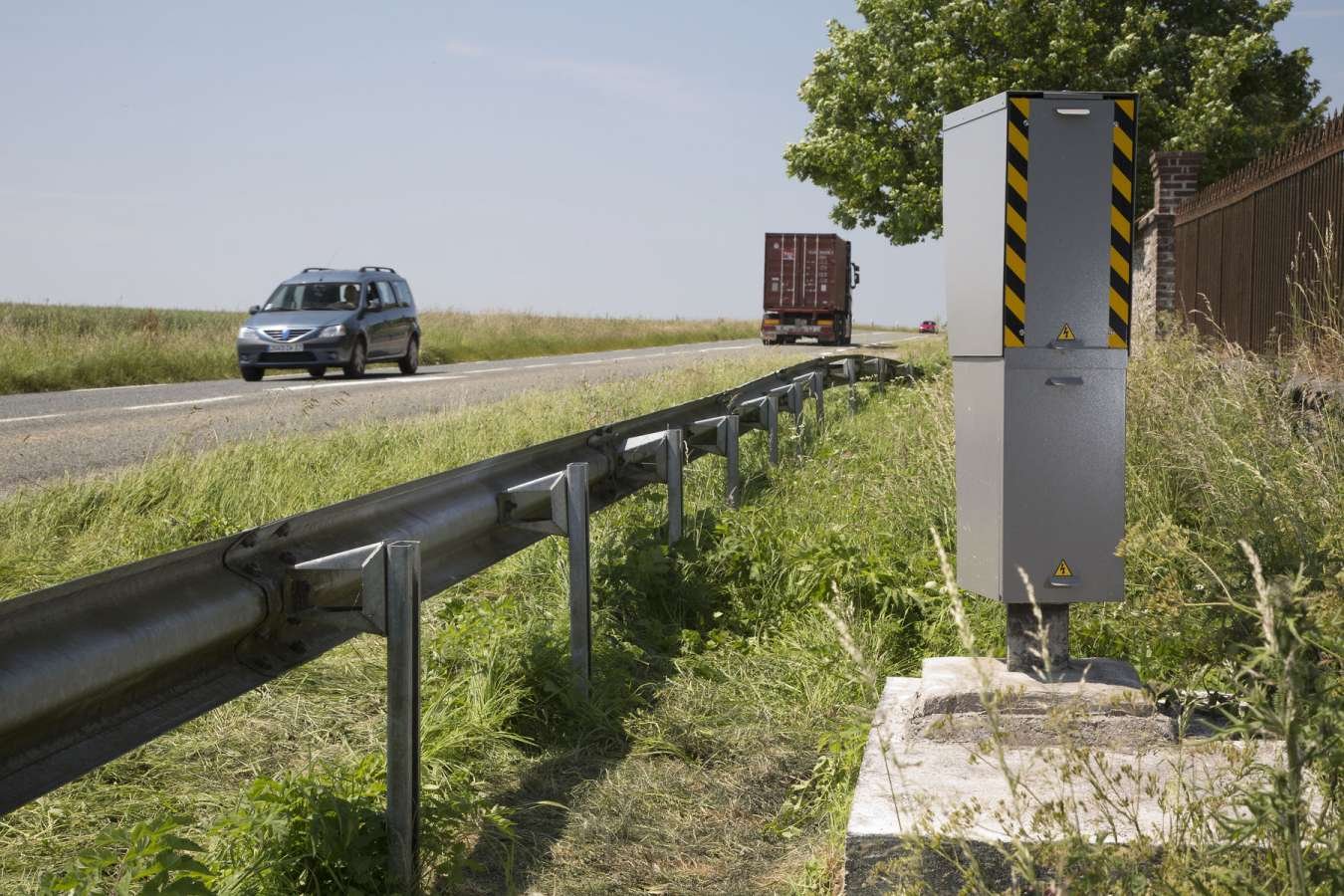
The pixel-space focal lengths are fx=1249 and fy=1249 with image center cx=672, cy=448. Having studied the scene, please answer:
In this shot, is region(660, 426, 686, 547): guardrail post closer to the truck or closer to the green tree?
the green tree

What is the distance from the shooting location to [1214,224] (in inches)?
561

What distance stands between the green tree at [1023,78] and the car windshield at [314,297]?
12.5m

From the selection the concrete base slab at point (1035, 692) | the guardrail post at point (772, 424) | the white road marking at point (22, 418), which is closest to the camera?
the concrete base slab at point (1035, 692)

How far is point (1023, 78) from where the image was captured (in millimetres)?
26453

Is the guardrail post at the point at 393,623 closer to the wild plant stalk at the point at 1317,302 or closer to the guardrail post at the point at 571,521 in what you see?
the guardrail post at the point at 571,521

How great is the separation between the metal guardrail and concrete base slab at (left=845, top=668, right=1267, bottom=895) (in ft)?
3.87

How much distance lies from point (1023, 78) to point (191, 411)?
21601mm

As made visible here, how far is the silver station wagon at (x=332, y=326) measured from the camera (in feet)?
70.3

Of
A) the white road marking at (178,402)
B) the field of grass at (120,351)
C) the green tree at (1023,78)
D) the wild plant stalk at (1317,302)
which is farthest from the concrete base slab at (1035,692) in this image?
the green tree at (1023,78)

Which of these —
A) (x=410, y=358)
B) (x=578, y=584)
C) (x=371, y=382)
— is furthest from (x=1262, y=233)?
(x=410, y=358)

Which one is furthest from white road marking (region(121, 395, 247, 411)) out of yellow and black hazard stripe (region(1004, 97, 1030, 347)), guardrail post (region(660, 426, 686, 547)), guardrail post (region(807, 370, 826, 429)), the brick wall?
yellow and black hazard stripe (region(1004, 97, 1030, 347))

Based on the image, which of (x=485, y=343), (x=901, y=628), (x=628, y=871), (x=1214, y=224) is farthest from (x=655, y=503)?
(x=485, y=343)

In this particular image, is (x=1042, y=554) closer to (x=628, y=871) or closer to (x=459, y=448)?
(x=628, y=871)

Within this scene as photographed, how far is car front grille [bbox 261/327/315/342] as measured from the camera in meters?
21.4
